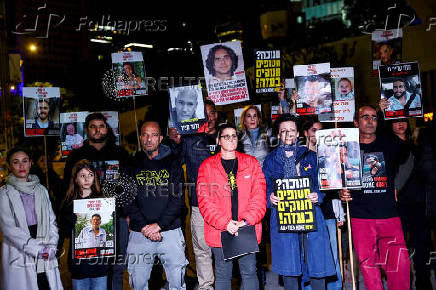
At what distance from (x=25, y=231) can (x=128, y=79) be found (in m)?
2.72

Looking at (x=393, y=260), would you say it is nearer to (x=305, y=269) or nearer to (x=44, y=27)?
(x=305, y=269)

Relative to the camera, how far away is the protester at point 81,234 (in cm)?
435

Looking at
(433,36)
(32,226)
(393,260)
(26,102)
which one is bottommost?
(393,260)

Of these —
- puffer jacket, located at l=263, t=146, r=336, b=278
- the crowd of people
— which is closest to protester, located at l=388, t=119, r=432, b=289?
the crowd of people

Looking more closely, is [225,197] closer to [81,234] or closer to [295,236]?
[295,236]

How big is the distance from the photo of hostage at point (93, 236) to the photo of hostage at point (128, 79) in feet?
8.21

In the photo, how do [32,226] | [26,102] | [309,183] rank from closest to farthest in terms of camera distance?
[309,183], [32,226], [26,102]

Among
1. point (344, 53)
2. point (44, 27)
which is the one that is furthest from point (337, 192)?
point (44, 27)

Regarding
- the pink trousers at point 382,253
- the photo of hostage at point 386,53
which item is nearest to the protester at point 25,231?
the pink trousers at point 382,253

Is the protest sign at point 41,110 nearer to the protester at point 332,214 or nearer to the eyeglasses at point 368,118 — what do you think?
the protester at point 332,214

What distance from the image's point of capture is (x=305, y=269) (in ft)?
13.8

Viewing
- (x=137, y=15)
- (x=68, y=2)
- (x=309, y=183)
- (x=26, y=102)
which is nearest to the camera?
(x=309, y=183)

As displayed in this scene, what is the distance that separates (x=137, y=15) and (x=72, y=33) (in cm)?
1496

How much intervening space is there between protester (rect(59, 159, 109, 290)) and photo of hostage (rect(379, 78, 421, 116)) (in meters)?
3.62
